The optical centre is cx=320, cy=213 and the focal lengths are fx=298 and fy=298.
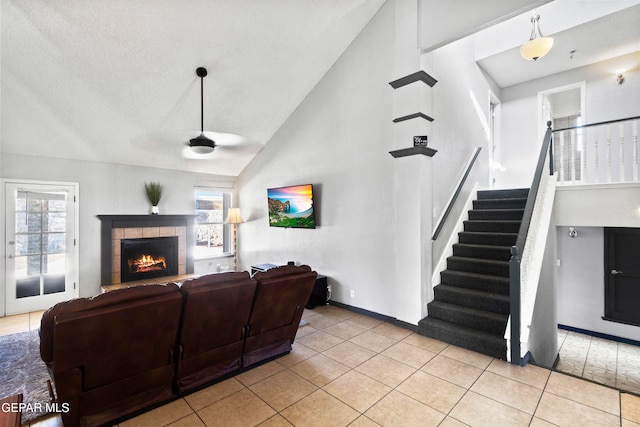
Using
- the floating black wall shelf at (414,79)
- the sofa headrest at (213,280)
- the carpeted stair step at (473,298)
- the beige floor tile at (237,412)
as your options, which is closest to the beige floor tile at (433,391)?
the beige floor tile at (237,412)

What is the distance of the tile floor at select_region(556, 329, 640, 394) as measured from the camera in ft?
12.4

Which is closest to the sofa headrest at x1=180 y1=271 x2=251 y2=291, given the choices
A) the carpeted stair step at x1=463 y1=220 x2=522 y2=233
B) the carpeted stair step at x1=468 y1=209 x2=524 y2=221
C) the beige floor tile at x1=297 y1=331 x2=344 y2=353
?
the beige floor tile at x1=297 y1=331 x2=344 y2=353

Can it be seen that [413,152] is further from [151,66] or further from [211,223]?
[211,223]

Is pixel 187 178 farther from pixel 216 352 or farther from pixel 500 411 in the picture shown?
pixel 500 411

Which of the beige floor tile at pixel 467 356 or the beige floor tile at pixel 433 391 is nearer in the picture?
the beige floor tile at pixel 433 391

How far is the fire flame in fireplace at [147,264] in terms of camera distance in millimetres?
5750

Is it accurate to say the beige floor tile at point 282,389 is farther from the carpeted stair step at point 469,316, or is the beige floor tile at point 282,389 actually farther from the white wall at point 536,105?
the white wall at point 536,105

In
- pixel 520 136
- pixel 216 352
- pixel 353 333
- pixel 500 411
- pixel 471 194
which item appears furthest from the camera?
pixel 520 136

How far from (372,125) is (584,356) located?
15.4 ft

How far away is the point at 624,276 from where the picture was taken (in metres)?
4.91

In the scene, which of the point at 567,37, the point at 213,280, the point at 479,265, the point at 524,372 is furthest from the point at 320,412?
the point at 567,37

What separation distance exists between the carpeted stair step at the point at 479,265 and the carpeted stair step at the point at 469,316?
2.03 feet

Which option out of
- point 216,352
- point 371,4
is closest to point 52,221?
point 216,352

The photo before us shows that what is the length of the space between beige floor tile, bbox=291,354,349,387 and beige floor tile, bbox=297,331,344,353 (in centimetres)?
21
